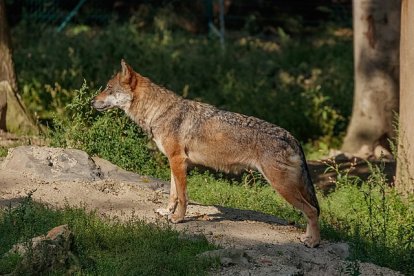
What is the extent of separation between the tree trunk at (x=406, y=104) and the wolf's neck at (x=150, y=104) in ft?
10.2

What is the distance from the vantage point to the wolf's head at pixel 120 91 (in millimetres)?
10742

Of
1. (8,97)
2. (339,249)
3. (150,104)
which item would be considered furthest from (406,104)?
(8,97)

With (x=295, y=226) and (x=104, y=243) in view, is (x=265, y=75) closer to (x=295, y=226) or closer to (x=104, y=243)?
(x=295, y=226)

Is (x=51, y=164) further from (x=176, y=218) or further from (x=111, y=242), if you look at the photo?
(x=111, y=242)

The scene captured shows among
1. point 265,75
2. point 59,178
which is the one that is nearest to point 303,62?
point 265,75

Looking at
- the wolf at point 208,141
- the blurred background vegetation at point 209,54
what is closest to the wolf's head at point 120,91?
the wolf at point 208,141

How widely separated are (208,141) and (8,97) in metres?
4.68

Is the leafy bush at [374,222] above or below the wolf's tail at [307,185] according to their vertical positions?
below

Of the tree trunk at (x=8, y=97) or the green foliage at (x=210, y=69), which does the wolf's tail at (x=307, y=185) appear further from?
the green foliage at (x=210, y=69)

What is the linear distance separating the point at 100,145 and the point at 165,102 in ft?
5.59

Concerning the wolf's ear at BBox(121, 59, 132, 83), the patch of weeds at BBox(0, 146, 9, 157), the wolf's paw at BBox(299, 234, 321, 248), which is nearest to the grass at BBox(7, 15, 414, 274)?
the wolf's paw at BBox(299, 234, 321, 248)

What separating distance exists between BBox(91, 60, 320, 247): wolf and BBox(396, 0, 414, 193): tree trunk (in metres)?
2.49

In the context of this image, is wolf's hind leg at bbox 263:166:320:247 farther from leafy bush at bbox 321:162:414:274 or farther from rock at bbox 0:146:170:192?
rock at bbox 0:146:170:192

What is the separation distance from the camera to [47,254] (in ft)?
26.8
